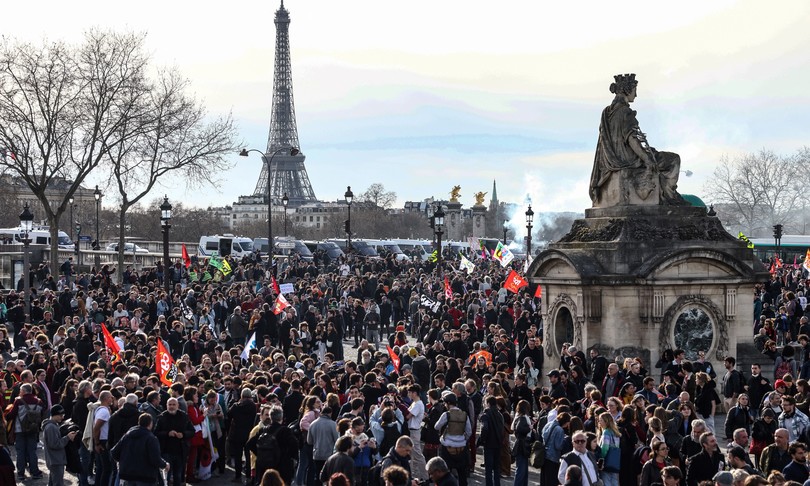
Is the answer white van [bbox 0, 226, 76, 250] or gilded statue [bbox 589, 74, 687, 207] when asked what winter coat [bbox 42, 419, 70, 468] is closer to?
gilded statue [bbox 589, 74, 687, 207]

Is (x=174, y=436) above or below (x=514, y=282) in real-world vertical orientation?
below

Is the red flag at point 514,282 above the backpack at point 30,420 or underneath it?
above

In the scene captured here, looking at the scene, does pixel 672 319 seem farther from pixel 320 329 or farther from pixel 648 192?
pixel 320 329

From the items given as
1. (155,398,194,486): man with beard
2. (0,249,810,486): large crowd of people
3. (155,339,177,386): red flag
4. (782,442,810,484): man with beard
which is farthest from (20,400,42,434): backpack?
(782,442,810,484): man with beard

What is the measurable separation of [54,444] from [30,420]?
121cm

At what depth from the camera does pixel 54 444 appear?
14.6 meters

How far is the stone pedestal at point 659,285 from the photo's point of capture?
20.8 metres

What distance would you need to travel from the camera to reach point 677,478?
10195 millimetres

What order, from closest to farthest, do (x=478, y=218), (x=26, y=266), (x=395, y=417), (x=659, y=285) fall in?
(x=395, y=417) → (x=659, y=285) → (x=26, y=266) → (x=478, y=218)

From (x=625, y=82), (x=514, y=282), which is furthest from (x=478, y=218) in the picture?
(x=625, y=82)

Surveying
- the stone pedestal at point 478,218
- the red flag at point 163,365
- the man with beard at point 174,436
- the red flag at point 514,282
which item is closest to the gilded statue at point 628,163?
the red flag at point 514,282

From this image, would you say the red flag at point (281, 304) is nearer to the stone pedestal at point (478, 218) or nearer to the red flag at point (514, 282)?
the red flag at point (514, 282)

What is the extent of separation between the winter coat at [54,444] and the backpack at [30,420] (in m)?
0.93

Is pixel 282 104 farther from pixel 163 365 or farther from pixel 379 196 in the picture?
pixel 163 365
